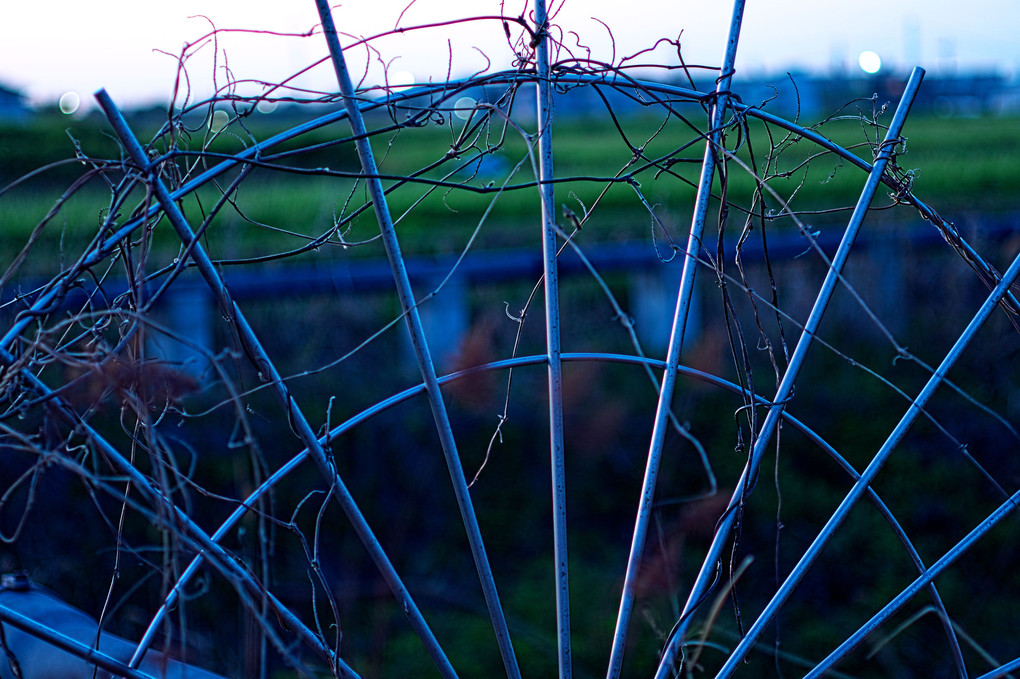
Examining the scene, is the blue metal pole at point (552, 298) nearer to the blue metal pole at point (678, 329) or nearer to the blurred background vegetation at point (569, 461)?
the blue metal pole at point (678, 329)

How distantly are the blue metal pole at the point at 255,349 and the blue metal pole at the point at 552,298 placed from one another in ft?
0.59

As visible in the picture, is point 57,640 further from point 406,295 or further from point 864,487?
point 864,487

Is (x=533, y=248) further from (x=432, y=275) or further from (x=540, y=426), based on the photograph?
(x=540, y=426)

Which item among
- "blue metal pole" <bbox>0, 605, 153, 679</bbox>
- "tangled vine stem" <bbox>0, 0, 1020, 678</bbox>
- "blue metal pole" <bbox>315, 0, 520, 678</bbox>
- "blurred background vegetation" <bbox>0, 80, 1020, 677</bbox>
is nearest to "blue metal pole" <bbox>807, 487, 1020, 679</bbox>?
"blue metal pole" <bbox>315, 0, 520, 678</bbox>

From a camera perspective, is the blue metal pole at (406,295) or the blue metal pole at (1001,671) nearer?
the blue metal pole at (406,295)

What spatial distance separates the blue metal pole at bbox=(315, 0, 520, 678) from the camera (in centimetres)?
87

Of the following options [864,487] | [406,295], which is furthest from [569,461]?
[406,295]

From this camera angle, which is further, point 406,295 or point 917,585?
point 917,585

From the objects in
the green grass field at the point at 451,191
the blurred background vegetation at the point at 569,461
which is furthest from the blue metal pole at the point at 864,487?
the green grass field at the point at 451,191

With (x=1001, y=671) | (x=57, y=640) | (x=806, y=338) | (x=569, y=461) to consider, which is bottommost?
(x=569, y=461)

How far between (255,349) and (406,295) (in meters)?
0.18

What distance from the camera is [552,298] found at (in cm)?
104

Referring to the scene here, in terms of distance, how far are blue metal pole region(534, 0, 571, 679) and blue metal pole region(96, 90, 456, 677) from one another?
18cm

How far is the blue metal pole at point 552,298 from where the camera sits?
981 mm
